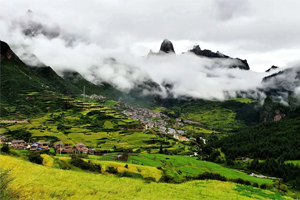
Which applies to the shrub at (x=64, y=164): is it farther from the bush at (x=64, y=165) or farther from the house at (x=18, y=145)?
the house at (x=18, y=145)

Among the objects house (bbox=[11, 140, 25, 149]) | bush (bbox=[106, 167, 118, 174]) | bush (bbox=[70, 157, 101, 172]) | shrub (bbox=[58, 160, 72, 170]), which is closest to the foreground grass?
shrub (bbox=[58, 160, 72, 170])

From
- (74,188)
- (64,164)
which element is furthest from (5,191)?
(64,164)

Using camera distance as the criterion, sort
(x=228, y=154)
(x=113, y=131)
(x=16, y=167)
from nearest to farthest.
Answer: (x=16, y=167) < (x=228, y=154) < (x=113, y=131)

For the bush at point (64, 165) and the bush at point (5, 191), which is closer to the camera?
the bush at point (5, 191)

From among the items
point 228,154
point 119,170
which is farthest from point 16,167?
point 228,154

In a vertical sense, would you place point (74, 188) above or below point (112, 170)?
above

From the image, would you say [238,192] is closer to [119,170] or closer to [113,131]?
[119,170]

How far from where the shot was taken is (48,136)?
10562 centimetres

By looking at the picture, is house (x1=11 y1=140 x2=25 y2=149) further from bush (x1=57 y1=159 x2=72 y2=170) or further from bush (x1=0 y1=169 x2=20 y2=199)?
bush (x1=0 y1=169 x2=20 y2=199)

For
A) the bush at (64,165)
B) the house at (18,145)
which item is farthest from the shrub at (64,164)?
the house at (18,145)


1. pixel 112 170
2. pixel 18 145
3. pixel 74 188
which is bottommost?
pixel 18 145

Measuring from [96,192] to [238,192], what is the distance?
75.2ft

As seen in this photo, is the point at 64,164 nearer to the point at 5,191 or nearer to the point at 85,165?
the point at 85,165

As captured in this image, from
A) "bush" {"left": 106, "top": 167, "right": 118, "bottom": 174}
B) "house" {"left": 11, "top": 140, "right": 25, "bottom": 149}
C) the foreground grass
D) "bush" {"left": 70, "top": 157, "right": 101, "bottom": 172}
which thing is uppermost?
the foreground grass
